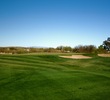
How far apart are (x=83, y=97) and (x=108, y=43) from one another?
390 feet

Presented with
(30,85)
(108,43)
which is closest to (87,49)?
(108,43)

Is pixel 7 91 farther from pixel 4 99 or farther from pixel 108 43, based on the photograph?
pixel 108 43

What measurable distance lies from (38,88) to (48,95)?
6.58 ft

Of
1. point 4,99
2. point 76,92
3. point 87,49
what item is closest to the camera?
point 4,99

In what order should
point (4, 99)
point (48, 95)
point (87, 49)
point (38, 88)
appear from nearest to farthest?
point (4, 99) → point (48, 95) → point (38, 88) → point (87, 49)

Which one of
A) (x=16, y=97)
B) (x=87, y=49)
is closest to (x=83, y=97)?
(x=16, y=97)

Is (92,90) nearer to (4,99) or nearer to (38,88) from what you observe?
(38,88)

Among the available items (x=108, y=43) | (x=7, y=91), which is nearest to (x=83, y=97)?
(x=7, y=91)

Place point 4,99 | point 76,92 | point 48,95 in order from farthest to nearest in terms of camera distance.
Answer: point 76,92 → point 48,95 → point 4,99

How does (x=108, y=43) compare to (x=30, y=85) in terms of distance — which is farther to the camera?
(x=108, y=43)

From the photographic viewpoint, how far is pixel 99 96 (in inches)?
463

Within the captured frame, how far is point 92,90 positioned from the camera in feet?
43.6

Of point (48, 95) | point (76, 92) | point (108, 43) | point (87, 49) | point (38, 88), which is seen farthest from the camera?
point (108, 43)

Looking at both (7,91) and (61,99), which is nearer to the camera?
(61,99)
